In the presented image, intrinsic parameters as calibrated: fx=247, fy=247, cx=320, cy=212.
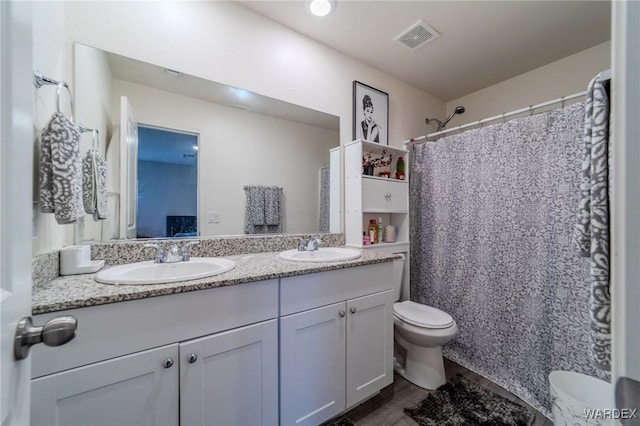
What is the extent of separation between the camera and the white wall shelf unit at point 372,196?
183 cm

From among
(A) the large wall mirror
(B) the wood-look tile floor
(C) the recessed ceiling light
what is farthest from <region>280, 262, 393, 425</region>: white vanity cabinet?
(C) the recessed ceiling light

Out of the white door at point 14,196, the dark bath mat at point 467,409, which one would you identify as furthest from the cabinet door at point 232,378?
the dark bath mat at point 467,409

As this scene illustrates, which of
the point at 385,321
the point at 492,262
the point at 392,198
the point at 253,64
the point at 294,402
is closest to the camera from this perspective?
the point at 294,402

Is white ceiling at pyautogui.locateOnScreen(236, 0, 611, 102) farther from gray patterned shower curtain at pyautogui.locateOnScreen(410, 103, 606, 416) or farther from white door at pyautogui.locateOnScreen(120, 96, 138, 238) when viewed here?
white door at pyautogui.locateOnScreen(120, 96, 138, 238)

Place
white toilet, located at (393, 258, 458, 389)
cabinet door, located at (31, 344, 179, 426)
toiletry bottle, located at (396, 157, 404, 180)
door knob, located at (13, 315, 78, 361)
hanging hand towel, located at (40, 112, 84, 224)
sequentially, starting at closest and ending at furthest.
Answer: door knob, located at (13, 315, 78, 361)
cabinet door, located at (31, 344, 179, 426)
hanging hand towel, located at (40, 112, 84, 224)
white toilet, located at (393, 258, 458, 389)
toiletry bottle, located at (396, 157, 404, 180)

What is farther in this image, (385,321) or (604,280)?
(385,321)

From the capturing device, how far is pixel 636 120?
0.28m

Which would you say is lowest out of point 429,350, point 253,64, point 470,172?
point 429,350

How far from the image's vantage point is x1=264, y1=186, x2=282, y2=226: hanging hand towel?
64.4 inches

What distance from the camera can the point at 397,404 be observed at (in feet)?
4.73

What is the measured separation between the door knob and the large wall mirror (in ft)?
3.12

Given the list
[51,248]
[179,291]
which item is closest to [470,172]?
[179,291]

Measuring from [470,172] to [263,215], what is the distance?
156 centimetres

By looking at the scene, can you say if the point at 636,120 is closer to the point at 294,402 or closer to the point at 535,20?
the point at 294,402
